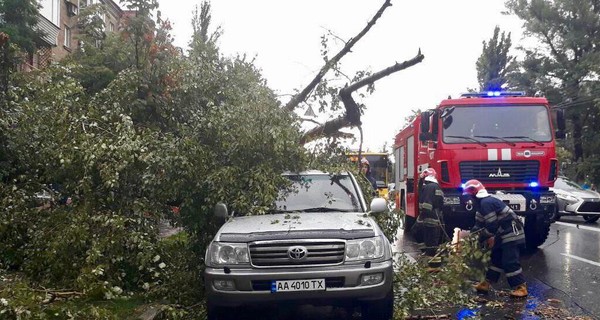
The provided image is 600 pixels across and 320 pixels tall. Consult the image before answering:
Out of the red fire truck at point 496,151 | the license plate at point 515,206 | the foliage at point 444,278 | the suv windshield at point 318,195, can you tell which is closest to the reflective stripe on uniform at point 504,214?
the foliage at point 444,278

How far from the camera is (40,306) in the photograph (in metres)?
6.14

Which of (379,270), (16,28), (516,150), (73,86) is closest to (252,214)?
(379,270)

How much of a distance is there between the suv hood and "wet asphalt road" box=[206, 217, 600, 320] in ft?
3.45

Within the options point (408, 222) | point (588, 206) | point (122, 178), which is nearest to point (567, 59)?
point (588, 206)

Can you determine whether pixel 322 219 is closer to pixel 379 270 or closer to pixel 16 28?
pixel 379 270

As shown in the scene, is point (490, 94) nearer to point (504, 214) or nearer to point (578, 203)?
point (504, 214)

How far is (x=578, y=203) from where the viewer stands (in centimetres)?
1794

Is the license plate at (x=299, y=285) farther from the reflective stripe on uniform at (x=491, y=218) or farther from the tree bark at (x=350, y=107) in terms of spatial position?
the tree bark at (x=350, y=107)

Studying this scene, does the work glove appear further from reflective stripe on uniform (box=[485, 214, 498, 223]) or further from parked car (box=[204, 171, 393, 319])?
parked car (box=[204, 171, 393, 319])

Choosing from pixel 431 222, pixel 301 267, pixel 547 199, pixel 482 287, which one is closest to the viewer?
pixel 301 267

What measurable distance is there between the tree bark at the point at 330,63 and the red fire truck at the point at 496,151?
6.40ft

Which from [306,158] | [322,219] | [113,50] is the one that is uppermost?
[113,50]

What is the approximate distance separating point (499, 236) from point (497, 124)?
368 cm

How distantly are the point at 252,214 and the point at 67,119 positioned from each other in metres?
2.97
